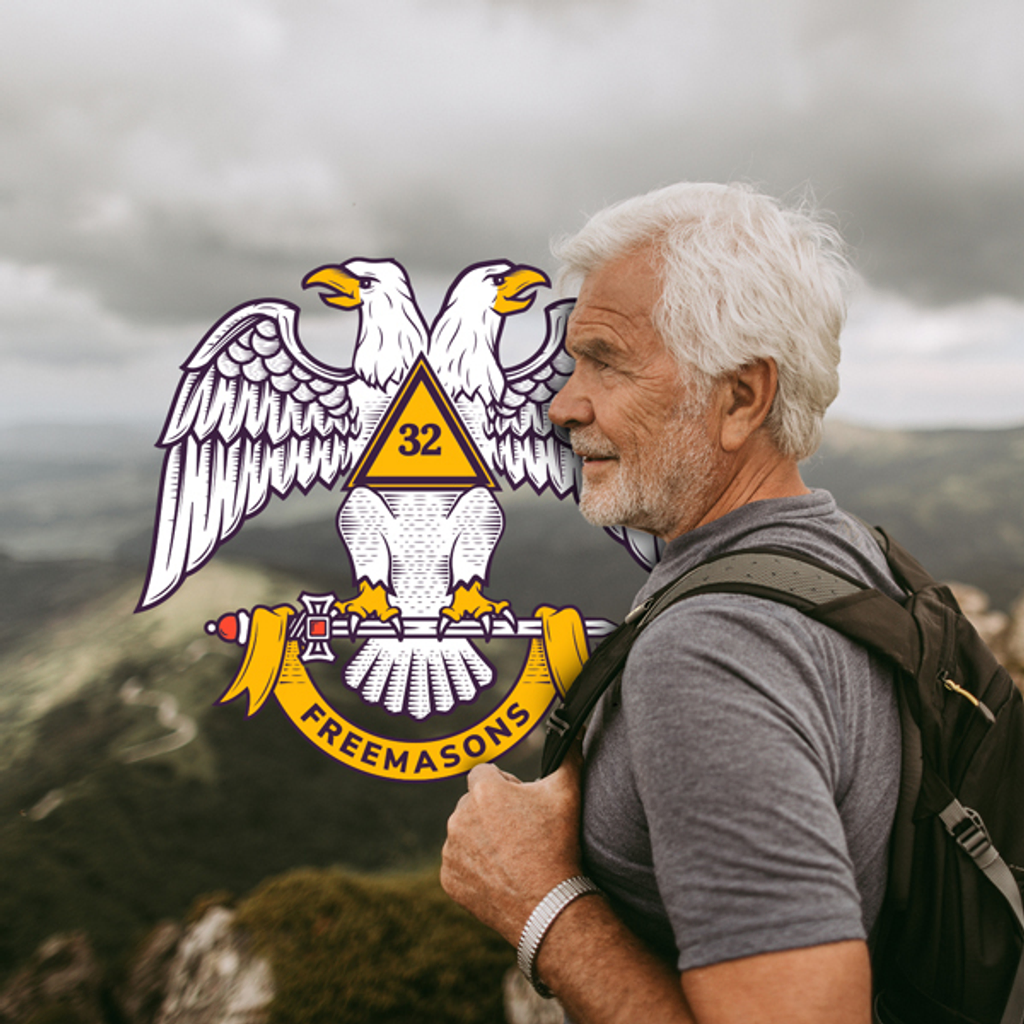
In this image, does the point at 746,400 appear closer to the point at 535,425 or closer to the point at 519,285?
the point at 535,425

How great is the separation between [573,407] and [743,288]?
38 cm

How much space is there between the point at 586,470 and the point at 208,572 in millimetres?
965

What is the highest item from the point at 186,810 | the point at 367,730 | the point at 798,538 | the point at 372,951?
the point at 798,538

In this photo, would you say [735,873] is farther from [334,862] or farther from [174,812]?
[174,812]

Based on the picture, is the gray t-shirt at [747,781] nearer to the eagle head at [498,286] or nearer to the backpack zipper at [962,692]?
the backpack zipper at [962,692]

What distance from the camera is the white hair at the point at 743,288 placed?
1.11m

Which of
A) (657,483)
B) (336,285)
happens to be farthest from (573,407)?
(336,285)

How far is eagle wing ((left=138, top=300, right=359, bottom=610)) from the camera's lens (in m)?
1.56

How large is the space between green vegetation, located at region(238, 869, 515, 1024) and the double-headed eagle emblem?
1.52 ft

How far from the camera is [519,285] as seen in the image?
1596mm

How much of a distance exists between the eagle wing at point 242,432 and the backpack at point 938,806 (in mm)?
951

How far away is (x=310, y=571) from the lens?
1.70 m

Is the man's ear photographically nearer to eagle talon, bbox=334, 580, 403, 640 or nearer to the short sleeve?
the short sleeve

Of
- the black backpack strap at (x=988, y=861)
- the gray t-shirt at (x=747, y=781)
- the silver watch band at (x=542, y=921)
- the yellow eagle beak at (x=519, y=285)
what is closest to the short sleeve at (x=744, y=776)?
the gray t-shirt at (x=747, y=781)
